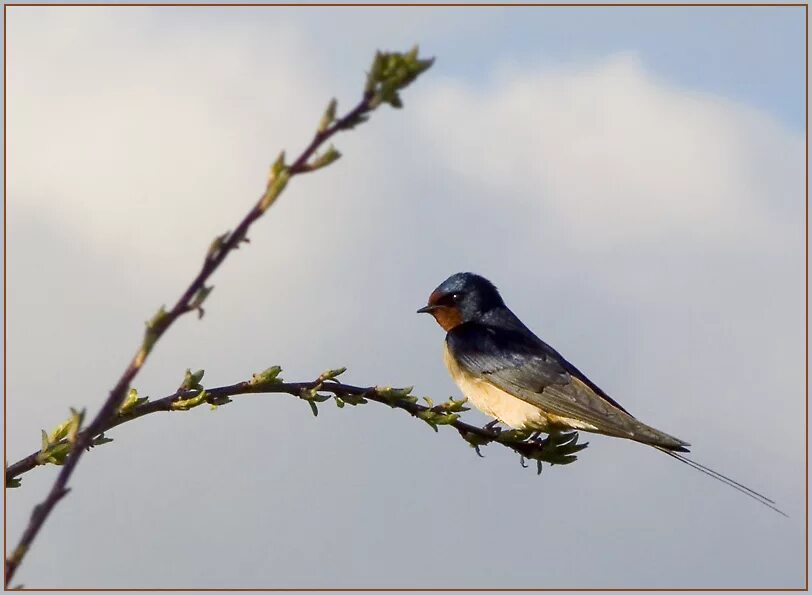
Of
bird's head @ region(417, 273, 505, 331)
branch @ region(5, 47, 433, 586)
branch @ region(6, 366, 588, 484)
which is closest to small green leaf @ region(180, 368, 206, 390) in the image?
branch @ region(6, 366, 588, 484)

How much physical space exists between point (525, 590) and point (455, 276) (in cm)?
447

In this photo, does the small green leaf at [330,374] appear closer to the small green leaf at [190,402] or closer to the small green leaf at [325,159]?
the small green leaf at [190,402]

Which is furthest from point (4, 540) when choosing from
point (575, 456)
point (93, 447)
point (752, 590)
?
point (752, 590)

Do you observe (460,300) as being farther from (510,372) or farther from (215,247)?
(215,247)

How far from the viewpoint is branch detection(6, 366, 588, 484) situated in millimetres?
3070

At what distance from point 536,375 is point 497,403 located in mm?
373

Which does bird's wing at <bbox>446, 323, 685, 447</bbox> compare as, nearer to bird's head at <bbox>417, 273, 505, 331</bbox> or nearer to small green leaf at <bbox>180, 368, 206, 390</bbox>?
bird's head at <bbox>417, 273, 505, 331</bbox>

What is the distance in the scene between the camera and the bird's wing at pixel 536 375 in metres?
6.81

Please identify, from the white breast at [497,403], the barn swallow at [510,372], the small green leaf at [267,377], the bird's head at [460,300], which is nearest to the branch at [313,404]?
the small green leaf at [267,377]

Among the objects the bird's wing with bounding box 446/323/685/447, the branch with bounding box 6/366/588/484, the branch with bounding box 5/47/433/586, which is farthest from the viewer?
the bird's wing with bounding box 446/323/685/447

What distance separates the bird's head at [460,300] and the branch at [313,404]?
4.37 meters

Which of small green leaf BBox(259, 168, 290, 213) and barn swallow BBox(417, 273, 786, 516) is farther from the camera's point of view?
barn swallow BBox(417, 273, 786, 516)

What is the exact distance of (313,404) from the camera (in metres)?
3.29

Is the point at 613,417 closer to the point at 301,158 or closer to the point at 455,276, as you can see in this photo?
the point at 455,276
